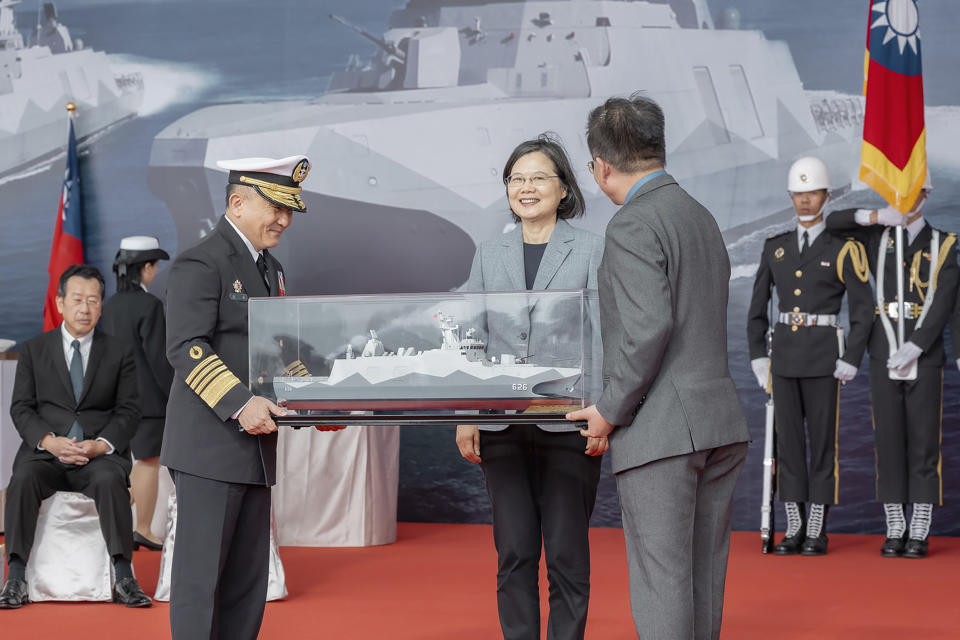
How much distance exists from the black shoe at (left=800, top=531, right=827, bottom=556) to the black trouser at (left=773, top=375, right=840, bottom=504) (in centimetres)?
18

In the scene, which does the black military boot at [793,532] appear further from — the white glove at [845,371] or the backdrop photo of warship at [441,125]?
the backdrop photo of warship at [441,125]

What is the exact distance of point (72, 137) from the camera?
6.72 metres

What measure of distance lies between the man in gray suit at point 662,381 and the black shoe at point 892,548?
9.84 ft

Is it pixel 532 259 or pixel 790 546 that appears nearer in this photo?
pixel 532 259

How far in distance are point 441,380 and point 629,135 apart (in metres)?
0.63

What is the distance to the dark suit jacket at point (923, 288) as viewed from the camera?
4945mm

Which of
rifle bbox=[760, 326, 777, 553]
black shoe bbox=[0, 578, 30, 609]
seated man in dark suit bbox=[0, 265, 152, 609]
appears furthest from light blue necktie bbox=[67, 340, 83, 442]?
rifle bbox=[760, 326, 777, 553]

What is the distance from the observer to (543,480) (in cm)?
273

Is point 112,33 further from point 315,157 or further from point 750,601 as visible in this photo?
point 750,601

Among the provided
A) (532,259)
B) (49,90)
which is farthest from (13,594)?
(49,90)

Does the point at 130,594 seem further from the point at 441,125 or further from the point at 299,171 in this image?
the point at 441,125

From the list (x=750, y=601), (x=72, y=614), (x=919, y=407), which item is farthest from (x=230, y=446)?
(x=919, y=407)

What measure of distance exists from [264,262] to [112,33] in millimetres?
4969

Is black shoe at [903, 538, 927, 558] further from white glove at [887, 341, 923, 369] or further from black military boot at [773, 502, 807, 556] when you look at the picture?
white glove at [887, 341, 923, 369]
